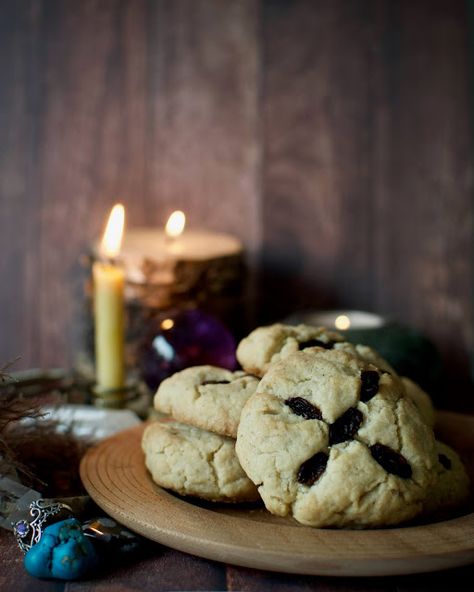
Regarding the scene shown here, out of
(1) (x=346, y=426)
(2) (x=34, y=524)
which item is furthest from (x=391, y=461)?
(2) (x=34, y=524)

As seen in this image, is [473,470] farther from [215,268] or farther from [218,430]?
[215,268]

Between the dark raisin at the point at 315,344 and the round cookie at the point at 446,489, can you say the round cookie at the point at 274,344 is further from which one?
the round cookie at the point at 446,489

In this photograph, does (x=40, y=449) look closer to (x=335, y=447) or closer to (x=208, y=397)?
(x=208, y=397)

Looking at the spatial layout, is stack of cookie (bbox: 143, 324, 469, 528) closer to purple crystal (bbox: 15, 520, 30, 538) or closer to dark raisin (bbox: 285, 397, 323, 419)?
dark raisin (bbox: 285, 397, 323, 419)

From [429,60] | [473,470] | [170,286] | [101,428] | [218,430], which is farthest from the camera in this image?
[429,60]

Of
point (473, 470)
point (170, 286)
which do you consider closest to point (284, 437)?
point (473, 470)

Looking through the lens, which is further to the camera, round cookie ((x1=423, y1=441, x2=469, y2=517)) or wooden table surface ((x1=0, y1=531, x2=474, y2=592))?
round cookie ((x1=423, y1=441, x2=469, y2=517))

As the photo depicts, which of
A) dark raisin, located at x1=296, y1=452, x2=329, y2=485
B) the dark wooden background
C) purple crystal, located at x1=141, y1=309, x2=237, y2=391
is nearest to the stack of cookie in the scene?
dark raisin, located at x1=296, y1=452, x2=329, y2=485

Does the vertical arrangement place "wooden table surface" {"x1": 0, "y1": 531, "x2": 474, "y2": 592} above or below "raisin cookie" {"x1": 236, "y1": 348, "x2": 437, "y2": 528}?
below
